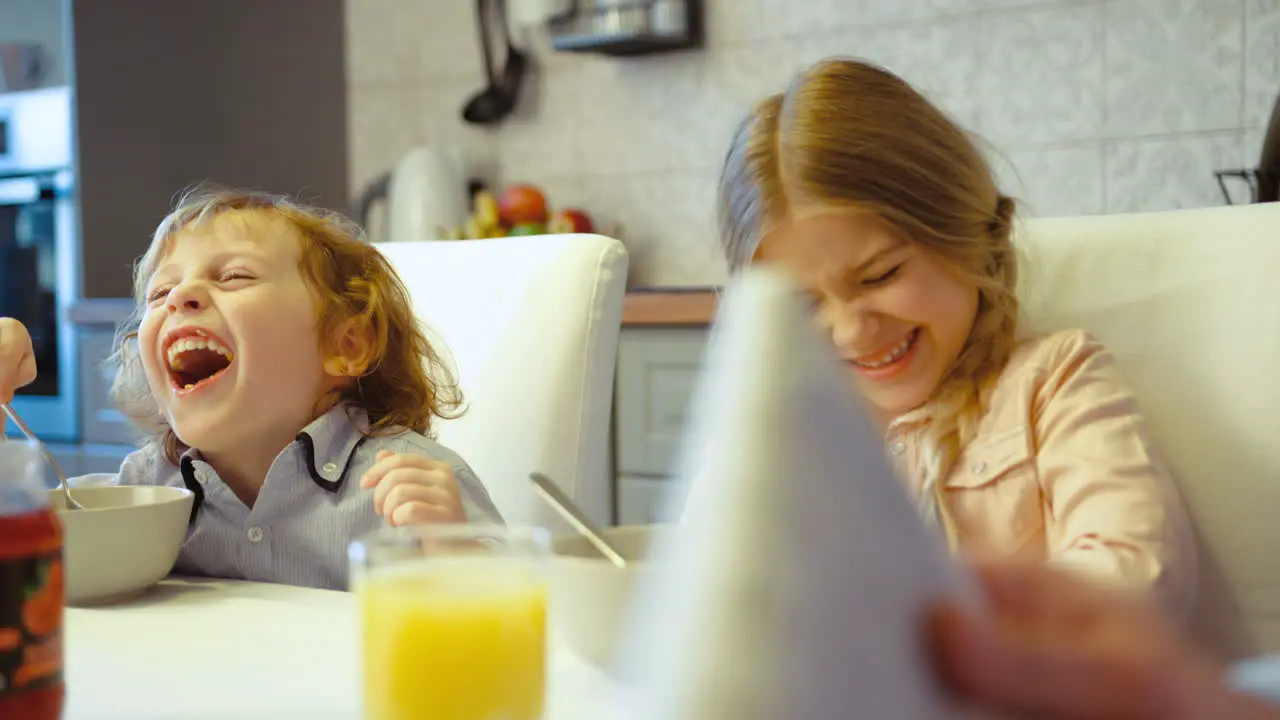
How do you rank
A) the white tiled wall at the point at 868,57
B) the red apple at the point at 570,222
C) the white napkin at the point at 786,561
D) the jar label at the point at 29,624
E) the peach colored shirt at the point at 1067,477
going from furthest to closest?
1. the red apple at the point at 570,222
2. the white tiled wall at the point at 868,57
3. the peach colored shirt at the point at 1067,477
4. the jar label at the point at 29,624
5. the white napkin at the point at 786,561

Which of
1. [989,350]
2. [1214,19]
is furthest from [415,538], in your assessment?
[1214,19]

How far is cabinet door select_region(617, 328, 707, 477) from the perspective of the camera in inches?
91.0

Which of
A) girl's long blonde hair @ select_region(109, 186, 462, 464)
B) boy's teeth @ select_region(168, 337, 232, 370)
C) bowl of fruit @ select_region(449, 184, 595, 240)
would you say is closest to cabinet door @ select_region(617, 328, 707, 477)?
bowl of fruit @ select_region(449, 184, 595, 240)

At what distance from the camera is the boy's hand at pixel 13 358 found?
3.76 ft

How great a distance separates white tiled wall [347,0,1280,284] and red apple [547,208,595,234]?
0.12 m

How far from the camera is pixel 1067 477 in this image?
106cm

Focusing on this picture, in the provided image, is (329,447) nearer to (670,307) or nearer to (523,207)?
(670,307)

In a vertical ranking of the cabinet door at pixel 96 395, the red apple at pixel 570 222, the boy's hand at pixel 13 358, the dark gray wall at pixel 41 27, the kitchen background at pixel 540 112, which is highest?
the dark gray wall at pixel 41 27

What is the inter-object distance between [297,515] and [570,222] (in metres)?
1.75

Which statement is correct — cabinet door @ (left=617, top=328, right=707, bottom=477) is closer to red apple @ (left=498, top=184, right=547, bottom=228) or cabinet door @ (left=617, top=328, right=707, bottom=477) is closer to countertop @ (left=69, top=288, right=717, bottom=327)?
countertop @ (left=69, top=288, right=717, bottom=327)

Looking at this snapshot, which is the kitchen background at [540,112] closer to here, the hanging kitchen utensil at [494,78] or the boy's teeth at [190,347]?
the hanging kitchen utensil at [494,78]

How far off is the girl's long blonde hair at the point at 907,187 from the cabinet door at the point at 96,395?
204cm

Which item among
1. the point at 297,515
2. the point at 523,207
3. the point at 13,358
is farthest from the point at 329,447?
the point at 523,207

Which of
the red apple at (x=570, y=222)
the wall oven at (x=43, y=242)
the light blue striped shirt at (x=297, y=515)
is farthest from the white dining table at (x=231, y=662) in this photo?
the wall oven at (x=43, y=242)
